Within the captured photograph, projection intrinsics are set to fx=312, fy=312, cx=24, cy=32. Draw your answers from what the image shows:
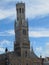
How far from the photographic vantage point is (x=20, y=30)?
401 feet

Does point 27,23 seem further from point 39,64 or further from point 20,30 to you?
point 39,64

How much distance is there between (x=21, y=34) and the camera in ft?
400

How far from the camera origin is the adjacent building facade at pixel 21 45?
119 m

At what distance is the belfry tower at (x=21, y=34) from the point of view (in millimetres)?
120750

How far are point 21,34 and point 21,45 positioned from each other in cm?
444

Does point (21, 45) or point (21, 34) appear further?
point (21, 34)

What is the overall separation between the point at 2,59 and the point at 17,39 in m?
10.3

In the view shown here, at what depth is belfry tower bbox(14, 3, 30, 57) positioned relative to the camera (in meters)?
121

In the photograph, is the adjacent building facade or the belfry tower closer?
the adjacent building facade

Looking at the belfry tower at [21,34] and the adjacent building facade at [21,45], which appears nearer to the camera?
the adjacent building facade at [21,45]

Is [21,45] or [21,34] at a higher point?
[21,34]

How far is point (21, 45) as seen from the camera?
121 meters

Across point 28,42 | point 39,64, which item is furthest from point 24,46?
point 39,64

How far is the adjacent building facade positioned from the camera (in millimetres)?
119125
